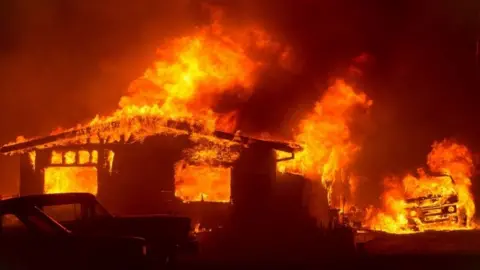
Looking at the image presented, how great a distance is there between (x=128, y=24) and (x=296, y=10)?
763 cm

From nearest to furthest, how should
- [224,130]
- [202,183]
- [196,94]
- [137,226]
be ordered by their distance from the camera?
[137,226]
[202,183]
[196,94]
[224,130]

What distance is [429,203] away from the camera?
23.2 meters

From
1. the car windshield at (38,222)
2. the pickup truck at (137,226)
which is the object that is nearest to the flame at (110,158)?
the pickup truck at (137,226)

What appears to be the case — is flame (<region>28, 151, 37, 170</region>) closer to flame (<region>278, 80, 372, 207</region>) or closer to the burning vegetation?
the burning vegetation

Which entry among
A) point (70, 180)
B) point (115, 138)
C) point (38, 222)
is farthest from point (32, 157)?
point (38, 222)

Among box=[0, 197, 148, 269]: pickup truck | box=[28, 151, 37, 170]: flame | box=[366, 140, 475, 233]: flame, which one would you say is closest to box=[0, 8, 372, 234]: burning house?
box=[28, 151, 37, 170]: flame

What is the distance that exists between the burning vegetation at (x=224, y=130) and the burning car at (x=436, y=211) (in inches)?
1.3

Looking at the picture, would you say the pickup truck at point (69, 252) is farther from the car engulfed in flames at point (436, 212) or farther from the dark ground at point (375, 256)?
the car engulfed in flames at point (436, 212)

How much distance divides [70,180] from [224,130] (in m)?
6.20

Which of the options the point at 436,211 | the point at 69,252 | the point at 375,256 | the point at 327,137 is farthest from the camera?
the point at 327,137

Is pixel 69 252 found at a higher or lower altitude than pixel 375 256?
higher

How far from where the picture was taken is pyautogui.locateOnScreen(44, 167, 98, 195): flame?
19562 millimetres

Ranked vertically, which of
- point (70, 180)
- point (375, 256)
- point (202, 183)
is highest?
point (70, 180)

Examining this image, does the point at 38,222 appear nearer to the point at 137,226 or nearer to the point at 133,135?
the point at 137,226
